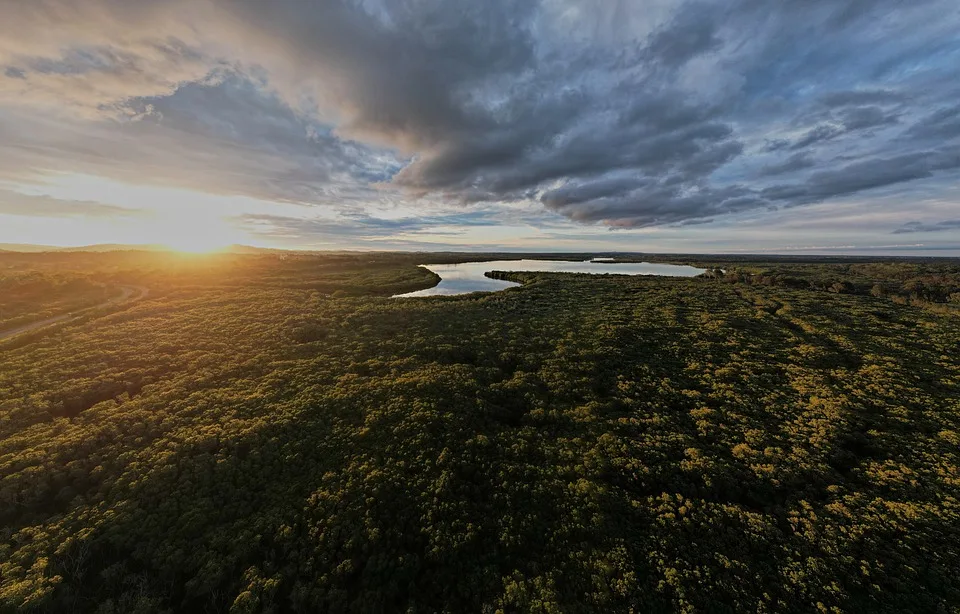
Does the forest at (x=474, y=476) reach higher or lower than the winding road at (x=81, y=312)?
lower

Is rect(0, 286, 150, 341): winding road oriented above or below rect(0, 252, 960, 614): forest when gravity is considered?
above

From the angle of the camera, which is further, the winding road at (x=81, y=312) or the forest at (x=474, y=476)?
the winding road at (x=81, y=312)

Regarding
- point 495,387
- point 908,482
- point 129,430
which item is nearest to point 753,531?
point 908,482

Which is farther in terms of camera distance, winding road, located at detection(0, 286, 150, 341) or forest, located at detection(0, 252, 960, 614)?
winding road, located at detection(0, 286, 150, 341)

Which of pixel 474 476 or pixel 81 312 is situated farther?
pixel 81 312
